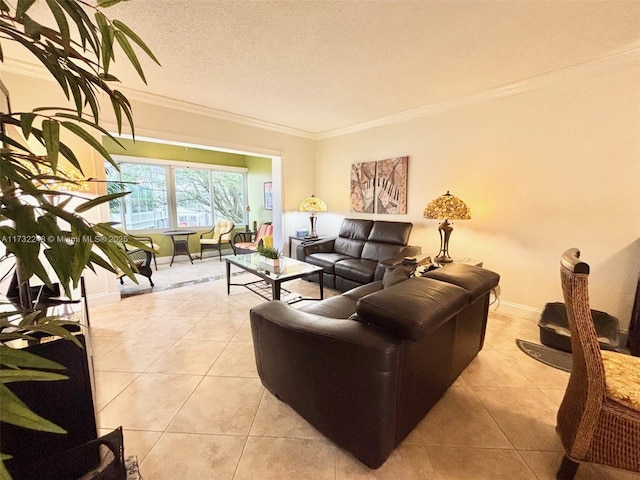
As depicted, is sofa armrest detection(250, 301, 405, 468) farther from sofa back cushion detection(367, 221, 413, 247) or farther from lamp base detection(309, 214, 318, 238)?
lamp base detection(309, 214, 318, 238)

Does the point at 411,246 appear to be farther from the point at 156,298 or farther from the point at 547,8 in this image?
the point at 156,298

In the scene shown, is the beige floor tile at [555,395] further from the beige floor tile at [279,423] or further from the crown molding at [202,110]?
the crown molding at [202,110]

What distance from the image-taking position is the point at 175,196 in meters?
5.91

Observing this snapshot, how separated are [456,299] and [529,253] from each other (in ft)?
7.13

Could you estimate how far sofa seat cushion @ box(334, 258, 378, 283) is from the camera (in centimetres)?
337

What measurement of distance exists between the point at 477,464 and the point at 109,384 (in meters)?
2.30

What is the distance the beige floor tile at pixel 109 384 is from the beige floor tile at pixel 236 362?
0.56m

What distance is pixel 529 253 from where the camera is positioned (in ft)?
9.70

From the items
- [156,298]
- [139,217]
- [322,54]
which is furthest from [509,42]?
[139,217]

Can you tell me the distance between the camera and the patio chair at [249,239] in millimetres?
5416

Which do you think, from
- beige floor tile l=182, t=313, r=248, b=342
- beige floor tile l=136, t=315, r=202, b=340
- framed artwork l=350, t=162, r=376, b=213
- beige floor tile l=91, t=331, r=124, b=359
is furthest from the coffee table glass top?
framed artwork l=350, t=162, r=376, b=213

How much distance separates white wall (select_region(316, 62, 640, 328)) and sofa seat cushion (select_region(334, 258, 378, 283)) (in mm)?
879

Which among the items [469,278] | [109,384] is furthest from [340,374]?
[109,384]

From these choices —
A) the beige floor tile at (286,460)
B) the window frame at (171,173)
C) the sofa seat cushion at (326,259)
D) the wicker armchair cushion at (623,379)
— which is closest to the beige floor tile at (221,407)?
the beige floor tile at (286,460)
